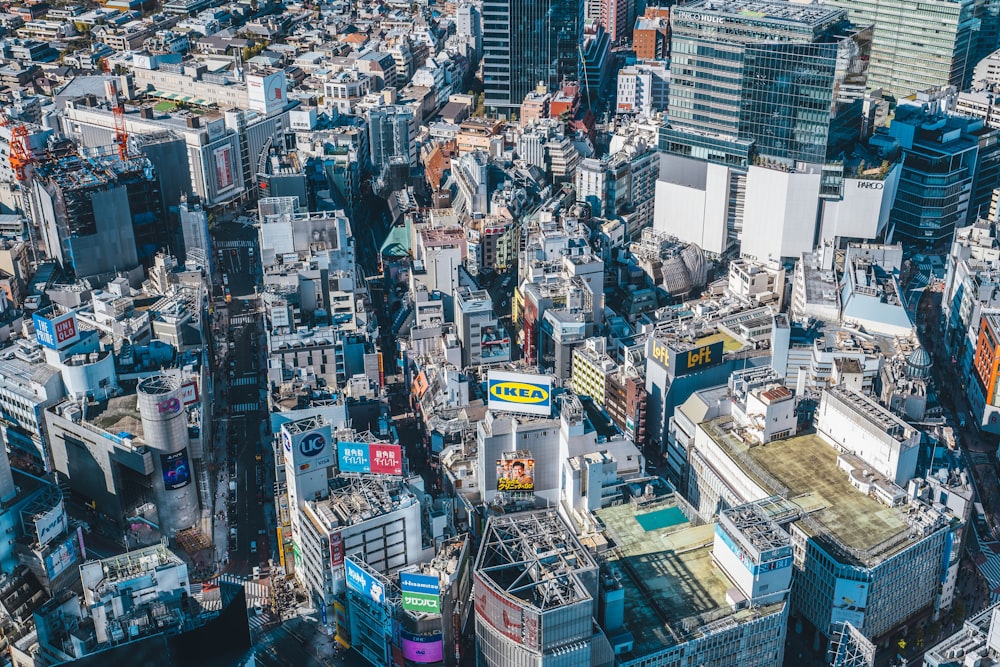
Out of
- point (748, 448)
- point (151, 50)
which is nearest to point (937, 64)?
point (748, 448)

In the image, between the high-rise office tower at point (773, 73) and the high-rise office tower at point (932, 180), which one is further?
the high-rise office tower at point (932, 180)

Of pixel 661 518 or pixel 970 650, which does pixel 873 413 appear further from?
pixel 970 650

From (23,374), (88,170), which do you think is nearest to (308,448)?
(23,374)

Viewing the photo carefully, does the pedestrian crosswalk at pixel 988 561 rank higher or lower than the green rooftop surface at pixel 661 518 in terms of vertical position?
lower

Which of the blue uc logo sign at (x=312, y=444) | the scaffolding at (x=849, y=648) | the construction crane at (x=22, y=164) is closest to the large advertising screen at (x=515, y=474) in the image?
the blue uc logo sign at (x=312, y=444)

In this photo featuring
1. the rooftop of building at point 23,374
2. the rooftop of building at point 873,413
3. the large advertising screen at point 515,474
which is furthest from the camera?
the rooftop of building at point 23,374

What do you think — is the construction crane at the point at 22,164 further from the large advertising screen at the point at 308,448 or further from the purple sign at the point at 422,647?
the purple sign at the point at 422,647
